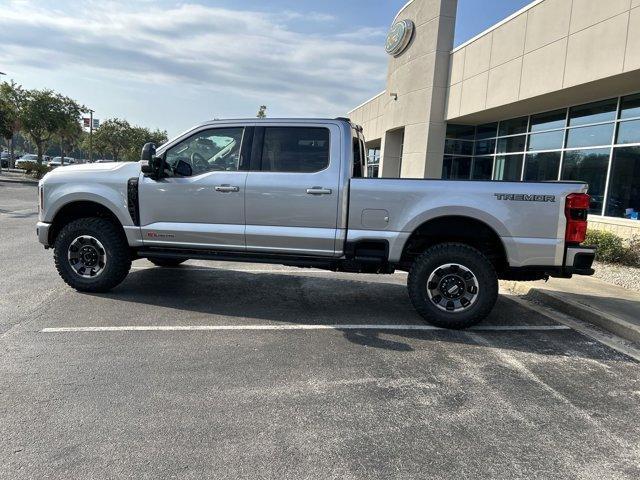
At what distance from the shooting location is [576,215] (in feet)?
16.4

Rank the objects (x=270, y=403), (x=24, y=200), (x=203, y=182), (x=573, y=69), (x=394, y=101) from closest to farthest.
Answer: (x=270, y=403), (x=203, y=182), (x=573, y=69), (x=24, y=200), (x=394, y=101)

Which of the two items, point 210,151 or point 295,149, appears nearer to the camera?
point 295,149

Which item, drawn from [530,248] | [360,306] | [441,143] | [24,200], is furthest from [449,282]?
[24,200]

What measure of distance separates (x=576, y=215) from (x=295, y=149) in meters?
3.11

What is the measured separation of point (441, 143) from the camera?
810 inches

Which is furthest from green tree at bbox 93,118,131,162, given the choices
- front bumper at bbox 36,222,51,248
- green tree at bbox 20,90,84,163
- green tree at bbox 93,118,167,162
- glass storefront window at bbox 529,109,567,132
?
front bumper at bbox 36,222,51,248

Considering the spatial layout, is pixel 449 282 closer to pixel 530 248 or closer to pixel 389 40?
pixel 530 248

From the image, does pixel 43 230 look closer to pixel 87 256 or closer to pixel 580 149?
pixel 87 256

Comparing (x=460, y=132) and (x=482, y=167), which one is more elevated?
(x=460, y=132)

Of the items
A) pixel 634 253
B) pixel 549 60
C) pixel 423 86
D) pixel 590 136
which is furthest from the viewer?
pixel 423 86

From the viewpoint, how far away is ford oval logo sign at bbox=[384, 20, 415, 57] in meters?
22.2

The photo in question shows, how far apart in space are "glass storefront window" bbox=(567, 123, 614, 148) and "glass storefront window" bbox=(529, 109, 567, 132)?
2.30ft

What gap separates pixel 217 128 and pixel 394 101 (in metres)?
19.4

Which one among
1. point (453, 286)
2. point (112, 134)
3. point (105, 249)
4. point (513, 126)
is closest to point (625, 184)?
point (513, 126)
